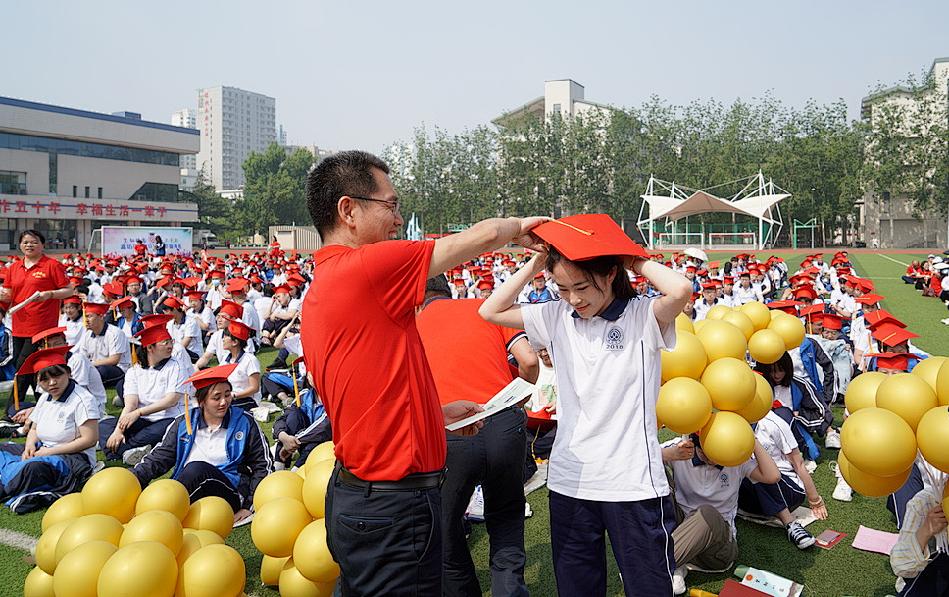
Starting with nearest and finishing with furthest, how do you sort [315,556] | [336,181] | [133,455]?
[336,181] → [315,556] → [133,455]

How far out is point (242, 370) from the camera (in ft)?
22.6

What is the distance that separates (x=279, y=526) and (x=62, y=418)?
122 inches

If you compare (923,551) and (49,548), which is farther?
(49,548)

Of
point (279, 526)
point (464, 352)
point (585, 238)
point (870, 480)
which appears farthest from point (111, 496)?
point (870, 480)

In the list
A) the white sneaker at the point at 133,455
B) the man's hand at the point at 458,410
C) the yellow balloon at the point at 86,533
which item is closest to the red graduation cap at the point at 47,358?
the white sneaker at the point at 133,455

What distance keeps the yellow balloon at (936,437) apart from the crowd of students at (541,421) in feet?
1.49

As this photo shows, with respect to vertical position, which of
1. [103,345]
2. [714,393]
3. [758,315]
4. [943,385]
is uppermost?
[758,315]

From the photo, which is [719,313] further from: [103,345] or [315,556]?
[103,345]

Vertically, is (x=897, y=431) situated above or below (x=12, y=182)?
below

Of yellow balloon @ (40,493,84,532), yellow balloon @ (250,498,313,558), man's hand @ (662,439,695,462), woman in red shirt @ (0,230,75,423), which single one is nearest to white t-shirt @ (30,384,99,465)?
yellow balloon @ (40,493,84,532)

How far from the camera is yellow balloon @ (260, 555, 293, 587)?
12.9 ft

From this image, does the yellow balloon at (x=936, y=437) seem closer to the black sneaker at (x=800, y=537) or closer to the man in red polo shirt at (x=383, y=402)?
the man in red polo shirt at (x=383, y=402)

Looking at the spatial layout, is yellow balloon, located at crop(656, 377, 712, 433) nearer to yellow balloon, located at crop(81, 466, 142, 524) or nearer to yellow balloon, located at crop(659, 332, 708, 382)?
yellow balloon, located at crop(659, 332, 708, 382)

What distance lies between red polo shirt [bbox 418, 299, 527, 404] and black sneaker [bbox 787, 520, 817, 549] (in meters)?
2.43
